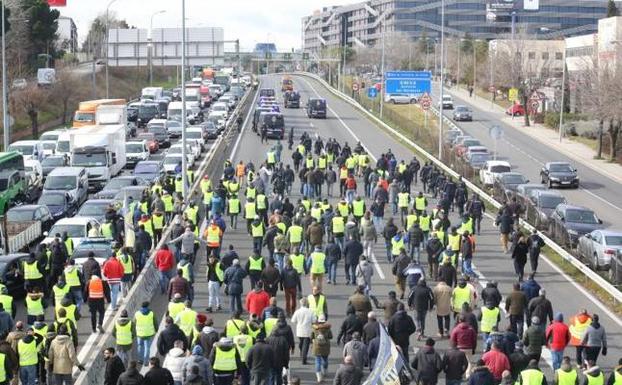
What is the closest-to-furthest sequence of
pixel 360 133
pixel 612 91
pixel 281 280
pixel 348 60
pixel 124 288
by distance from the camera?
pixel 281 280
pixel 124 288
pixel 612 91
pixel 360 133
pixel 348 60

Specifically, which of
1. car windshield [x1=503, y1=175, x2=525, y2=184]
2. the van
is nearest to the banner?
the van

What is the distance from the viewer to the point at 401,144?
61531 mm

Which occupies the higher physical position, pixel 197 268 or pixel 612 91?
pixel 612 91

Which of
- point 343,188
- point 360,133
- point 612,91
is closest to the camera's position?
point 343,188

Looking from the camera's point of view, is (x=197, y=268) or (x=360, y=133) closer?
(x=197, y=268)

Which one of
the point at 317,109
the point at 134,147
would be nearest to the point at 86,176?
the point at 134,147

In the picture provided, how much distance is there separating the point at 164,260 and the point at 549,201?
56.3 ft

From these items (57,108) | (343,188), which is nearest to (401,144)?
(343,188)

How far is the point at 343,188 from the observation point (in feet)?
120

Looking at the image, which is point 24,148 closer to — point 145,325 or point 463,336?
point 145,325

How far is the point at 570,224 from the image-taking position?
31.6 meters

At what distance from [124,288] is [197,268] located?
3808mm

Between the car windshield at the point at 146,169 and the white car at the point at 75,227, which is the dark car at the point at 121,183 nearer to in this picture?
A: the car windshield at the point at 146,169

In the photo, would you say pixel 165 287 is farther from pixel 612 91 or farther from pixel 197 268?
pixel 612 91
